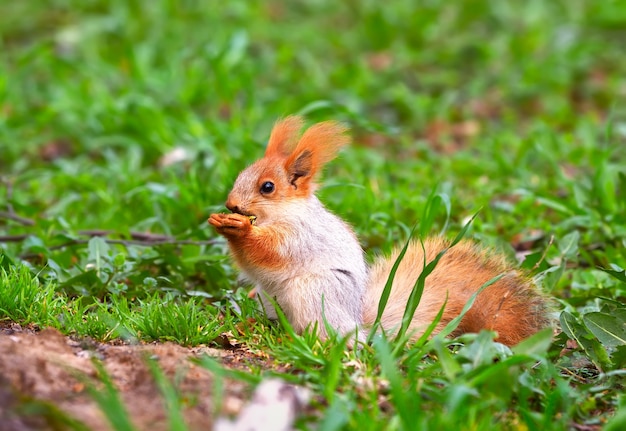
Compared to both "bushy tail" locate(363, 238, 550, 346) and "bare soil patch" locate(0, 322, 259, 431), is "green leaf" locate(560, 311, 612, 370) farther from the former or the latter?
"bare soil patch" locate(0, 322, 259, 431)

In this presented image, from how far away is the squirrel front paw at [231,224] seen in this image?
11.1 ft

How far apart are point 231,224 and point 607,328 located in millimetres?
1442

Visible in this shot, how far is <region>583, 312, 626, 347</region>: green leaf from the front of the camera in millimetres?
3256

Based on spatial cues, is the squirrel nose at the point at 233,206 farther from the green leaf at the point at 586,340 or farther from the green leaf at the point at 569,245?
the green leaf at the point at 569,245

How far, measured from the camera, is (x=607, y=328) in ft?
10.8

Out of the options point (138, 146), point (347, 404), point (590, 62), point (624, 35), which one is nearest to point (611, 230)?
point (347, 404)

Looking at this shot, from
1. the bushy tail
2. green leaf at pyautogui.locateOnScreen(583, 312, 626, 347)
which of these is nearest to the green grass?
green leaf at pyautogui.locateOnScreen(583, 312, 626, 347)

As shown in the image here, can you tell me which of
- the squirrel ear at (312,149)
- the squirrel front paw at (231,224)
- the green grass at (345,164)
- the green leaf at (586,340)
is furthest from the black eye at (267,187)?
the green leaf at (586,340)

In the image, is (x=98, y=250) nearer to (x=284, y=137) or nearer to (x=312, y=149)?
(x=284, y=137)

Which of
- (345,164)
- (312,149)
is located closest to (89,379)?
(312,149)

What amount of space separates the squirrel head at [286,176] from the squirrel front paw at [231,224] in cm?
14

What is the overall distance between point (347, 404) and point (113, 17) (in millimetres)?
6045

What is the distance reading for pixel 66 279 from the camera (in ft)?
12.3

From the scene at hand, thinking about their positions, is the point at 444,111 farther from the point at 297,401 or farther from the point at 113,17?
the point at 297,401
